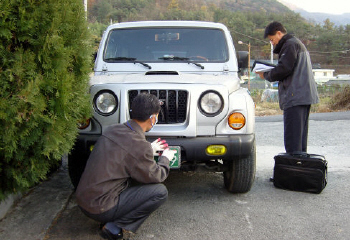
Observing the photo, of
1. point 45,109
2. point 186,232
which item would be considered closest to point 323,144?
point 186,232

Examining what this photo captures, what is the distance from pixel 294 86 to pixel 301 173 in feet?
3.45

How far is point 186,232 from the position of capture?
322cm

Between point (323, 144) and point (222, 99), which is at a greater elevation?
point (222, 99)

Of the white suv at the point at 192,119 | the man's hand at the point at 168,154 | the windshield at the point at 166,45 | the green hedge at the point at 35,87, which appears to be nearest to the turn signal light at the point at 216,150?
the white suv at the point at 192,119

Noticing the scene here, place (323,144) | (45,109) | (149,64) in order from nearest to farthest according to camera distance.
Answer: (45,109) < (149,64) < (323,144)

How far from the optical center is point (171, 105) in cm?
362

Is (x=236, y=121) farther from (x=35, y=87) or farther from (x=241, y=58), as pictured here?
(x=35, y=87)

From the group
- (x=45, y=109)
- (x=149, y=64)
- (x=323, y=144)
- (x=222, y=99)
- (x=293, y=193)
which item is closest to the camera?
(x=45, y=109)

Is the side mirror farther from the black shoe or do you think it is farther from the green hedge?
the black shoe

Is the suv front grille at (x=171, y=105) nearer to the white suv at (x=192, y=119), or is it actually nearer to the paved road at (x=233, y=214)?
the white suv at (x=192, y=119)

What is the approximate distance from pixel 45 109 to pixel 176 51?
2.47 metres

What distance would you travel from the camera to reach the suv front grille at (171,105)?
359 centimetres

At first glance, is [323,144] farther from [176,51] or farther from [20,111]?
[20,111]

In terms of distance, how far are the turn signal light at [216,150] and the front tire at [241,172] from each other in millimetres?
372
